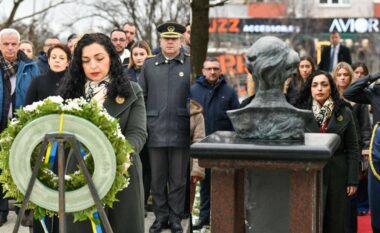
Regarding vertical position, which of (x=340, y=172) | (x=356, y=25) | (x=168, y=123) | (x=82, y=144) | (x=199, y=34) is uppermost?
(x=356, y=25)

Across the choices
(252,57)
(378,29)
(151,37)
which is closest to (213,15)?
(378,29)

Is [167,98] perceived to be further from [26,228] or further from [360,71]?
[360,71]

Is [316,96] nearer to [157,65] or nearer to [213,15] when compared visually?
[157,65]

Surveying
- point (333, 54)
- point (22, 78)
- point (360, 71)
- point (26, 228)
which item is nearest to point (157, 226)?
point (26, 228)

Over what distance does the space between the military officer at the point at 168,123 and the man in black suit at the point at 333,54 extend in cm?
663

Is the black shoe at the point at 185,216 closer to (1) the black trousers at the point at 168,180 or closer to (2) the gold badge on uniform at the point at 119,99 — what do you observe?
(1) the black trousers at the point at 168,180

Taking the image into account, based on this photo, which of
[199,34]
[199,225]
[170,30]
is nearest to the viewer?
[170,30]

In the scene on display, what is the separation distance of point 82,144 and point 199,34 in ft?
17.3

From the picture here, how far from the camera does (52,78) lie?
678cm

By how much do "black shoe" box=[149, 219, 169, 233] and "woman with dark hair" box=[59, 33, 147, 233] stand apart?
8.37 ft

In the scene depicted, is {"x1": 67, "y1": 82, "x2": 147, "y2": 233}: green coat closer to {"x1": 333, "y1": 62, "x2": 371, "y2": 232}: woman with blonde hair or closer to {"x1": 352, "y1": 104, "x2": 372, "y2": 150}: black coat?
{"x1": 333, "y1": 62, "x2": 371, "y2": 232}: woman with blonde hair

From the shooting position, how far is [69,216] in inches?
199

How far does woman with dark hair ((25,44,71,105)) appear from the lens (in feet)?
22.1

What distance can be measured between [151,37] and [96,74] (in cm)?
271
